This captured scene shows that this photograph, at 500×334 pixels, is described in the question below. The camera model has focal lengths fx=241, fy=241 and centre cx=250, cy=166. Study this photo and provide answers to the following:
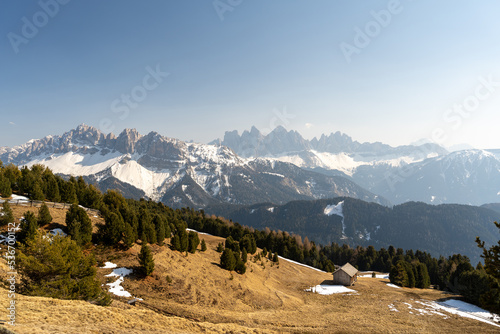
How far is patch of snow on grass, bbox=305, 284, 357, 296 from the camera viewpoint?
62.3 m

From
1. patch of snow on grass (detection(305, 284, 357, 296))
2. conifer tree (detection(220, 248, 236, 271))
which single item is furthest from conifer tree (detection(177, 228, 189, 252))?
patch of snow on grass (detection(305, 284, 357, 296))

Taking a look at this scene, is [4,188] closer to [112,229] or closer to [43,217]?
[43,217]

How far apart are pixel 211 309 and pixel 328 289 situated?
4174 centimetres

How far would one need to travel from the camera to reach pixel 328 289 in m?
65.3

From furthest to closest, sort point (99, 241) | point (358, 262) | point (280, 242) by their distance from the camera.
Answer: point (358, 262), point (280, 242), point (99, 241)

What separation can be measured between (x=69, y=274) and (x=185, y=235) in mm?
30239

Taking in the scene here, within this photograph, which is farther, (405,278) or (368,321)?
(405,278)

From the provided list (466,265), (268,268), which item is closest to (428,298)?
(466,265)

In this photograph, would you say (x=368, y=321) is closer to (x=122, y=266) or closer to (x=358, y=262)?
(x=122, y=266)

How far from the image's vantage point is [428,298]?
6106 centimetres

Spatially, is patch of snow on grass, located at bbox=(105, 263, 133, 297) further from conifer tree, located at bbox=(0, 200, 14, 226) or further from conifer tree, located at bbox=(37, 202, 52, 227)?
conifer tree, located at bbox=(0, 200, 14, 226)

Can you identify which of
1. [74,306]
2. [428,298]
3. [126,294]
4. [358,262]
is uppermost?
[74,306]

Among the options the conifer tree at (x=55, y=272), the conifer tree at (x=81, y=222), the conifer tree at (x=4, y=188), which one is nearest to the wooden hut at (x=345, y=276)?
the conifer tree at (x=55, y=272)

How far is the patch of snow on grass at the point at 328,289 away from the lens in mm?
62306
